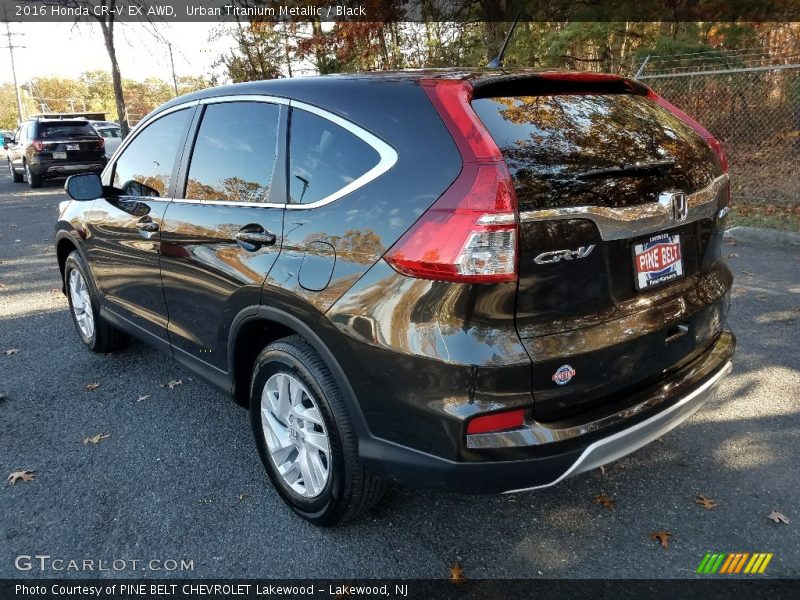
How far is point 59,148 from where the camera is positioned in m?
16.4

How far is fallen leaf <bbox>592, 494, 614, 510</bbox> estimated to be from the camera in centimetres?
271

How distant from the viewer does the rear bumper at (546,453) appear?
6.56 feet

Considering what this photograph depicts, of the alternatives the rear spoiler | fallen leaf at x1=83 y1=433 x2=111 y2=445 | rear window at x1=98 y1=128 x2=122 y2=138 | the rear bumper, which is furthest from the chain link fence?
rear window at x1=98 y1=128 x2=122 y2=138

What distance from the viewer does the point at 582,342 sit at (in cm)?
205

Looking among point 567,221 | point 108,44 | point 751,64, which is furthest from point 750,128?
point 108,44

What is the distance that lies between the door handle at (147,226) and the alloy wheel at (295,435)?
1.24 metres

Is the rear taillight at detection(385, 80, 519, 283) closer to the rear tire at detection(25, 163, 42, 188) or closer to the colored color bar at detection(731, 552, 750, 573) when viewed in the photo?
the colored color bar at detection(731, 552, 750, 573)

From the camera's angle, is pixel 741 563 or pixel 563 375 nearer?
pixel 563 375

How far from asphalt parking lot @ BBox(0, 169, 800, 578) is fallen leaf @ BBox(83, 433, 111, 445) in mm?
24

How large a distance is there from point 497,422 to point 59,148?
17.9 metres

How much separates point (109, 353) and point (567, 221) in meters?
3.90

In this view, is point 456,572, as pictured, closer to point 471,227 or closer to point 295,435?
point 295,435

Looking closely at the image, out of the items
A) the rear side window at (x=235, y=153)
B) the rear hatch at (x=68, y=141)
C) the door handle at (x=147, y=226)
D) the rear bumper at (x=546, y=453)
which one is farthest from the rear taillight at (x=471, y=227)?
the rear hatch at (x=68, y=141)

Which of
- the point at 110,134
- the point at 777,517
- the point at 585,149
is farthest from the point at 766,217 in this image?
the point at 110,134
